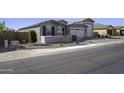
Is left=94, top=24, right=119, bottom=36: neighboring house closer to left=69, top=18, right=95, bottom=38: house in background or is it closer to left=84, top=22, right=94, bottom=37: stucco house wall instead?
left=84, top=22, right=94, bottom=37: stucco house wall

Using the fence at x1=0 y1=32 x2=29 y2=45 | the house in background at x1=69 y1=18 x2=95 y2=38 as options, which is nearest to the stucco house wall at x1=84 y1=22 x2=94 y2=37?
the house in background at x1=69 y1=18 x2=95 y2=38

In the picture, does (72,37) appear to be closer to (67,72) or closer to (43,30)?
(43,30)

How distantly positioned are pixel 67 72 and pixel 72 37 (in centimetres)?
2838

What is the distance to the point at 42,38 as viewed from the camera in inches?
1428

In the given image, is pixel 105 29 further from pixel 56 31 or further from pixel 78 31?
pixel 56 31

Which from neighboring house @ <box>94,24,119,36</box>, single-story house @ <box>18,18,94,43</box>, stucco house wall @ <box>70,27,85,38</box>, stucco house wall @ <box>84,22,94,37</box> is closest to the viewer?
single-story house @ <box>18,18,94,43</box>

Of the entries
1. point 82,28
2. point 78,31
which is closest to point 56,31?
point 78,31

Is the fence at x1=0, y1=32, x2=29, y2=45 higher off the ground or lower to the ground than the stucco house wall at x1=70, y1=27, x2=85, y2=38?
lower

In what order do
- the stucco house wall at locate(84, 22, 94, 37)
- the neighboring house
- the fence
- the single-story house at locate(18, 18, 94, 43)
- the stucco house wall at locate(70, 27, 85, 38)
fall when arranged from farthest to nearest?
the neighboring house
the stucco house wall at locate(84, 22, 94, 37)
the stucco house wall at locate(70, 27, 85, 38)
the single-story house at locate(18, 18, 94, 43)
the fence

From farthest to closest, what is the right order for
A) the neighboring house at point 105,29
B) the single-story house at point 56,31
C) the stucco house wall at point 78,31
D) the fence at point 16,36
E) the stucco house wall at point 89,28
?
the neighboring house at point 105,29 → the stucco house wall at point 89,28 → the stucco house wall at point 78,31 → the single-story house at point 56,31 → the fence at point 16,36

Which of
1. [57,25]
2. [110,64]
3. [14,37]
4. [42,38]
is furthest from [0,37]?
[110,64]

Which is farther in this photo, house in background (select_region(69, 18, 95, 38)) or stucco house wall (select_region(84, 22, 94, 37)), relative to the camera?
stucco house wall (select_region(84, 22, 94, 37))

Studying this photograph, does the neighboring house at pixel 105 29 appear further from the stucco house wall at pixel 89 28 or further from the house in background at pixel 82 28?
the house in background at pixel 82 28

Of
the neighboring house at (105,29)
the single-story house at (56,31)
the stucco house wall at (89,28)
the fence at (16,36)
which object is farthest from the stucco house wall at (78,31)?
the neighboring house at (105,29)
